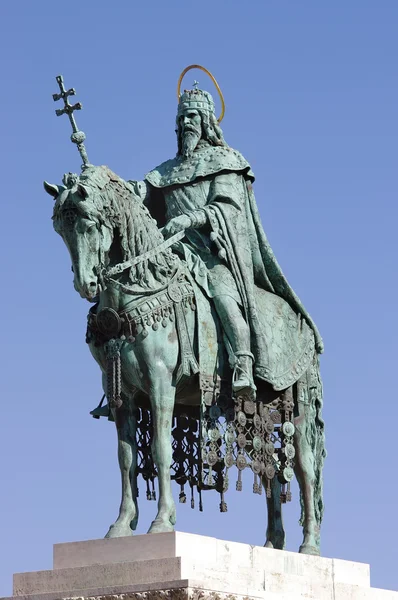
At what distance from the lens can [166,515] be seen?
2108cm

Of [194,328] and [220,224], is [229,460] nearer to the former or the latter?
[194,328]

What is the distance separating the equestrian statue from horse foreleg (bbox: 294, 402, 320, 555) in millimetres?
17

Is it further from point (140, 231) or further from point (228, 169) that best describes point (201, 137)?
point (140, 231)

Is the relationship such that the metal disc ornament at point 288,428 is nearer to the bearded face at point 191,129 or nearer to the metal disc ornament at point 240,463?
the metal disc ornament at point 240,463

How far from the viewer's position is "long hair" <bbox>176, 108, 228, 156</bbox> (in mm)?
23484

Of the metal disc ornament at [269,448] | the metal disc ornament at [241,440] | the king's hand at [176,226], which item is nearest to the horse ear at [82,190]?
the king's hand at [176,226]

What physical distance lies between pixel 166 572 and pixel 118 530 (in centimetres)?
109

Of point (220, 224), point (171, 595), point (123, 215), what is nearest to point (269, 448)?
point (220, 224)

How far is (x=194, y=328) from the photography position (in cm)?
2195

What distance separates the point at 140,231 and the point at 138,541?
134 inches

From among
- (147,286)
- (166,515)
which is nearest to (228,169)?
(147,286)

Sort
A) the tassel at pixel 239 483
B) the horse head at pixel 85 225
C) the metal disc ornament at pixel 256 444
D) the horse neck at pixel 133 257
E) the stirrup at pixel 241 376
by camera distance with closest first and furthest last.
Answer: the horse head at pixel 85 225, the horse neck at pixel 133 257, the stirrup at pixel 241 376, the tassel at pixel 239 483, the metal disc ornament at pixel 256 444

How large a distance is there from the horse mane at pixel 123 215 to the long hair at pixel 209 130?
78.1 inches

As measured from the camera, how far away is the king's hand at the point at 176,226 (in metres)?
22.4
